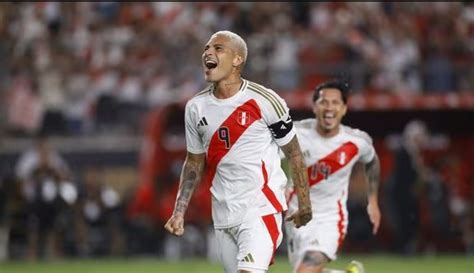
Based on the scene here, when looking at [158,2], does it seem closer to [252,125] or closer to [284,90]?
[284,90]

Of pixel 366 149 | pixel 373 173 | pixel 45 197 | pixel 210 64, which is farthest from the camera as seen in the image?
pixel 45 197

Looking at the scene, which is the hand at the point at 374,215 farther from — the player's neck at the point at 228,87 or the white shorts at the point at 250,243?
the player's neck at the point at 228,87

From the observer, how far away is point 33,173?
21.7 m

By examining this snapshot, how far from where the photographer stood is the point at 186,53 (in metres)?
23.8

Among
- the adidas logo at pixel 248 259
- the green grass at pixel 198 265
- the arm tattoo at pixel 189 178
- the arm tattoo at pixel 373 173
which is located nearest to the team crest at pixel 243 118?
the arm tattoo at pixel 189 178

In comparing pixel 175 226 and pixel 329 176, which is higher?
pixel 329 176

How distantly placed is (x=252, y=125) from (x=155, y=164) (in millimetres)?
13099

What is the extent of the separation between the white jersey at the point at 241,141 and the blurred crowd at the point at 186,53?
43.1 ft

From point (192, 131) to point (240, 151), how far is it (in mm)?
409

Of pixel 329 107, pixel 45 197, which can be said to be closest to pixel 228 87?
pixel 329 107

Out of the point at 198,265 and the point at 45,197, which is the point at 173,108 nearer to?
the point at 45,197

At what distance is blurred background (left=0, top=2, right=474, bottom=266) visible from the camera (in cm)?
2194

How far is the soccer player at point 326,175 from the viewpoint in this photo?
37.6ft

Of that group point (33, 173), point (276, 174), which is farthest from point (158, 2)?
point (276, 174)
